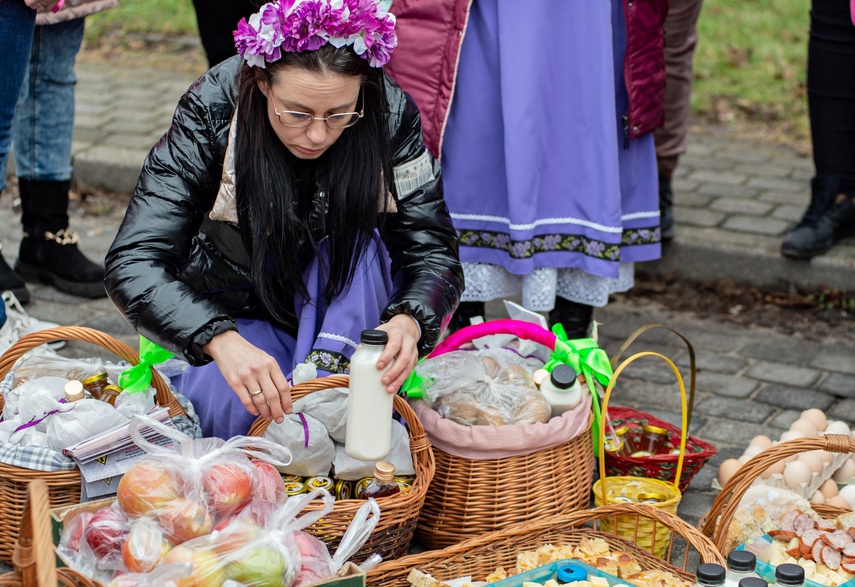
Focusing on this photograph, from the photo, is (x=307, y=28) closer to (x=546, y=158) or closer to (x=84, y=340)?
Answer: (x=84, y=340)

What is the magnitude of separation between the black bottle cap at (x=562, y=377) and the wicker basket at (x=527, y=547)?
311mm

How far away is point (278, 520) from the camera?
200cm

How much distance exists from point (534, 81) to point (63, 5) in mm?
1602

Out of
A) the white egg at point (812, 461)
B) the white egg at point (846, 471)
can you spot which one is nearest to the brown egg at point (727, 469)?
the white egg at point (812, 461)

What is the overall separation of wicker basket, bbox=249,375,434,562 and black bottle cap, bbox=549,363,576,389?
1.18 ft

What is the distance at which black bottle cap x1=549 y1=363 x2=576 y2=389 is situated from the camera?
8.21 feet

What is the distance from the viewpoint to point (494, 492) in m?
2.44

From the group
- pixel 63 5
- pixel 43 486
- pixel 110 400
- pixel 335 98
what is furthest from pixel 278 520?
pixel 63 5

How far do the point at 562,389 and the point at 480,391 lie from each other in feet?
0.62

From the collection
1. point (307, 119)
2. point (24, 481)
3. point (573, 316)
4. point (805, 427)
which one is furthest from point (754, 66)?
point (24, 481)

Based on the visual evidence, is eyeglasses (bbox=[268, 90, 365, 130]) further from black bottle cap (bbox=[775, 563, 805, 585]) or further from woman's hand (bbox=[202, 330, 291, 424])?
black bottle cap (bbox=[775, 563, 805, 585])

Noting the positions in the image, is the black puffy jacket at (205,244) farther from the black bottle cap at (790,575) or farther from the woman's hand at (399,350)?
the black bottle cap at (790,575)

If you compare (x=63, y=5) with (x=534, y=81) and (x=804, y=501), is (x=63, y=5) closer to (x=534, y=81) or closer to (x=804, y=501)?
(x=534, y=81)

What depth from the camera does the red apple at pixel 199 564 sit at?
1823mm
